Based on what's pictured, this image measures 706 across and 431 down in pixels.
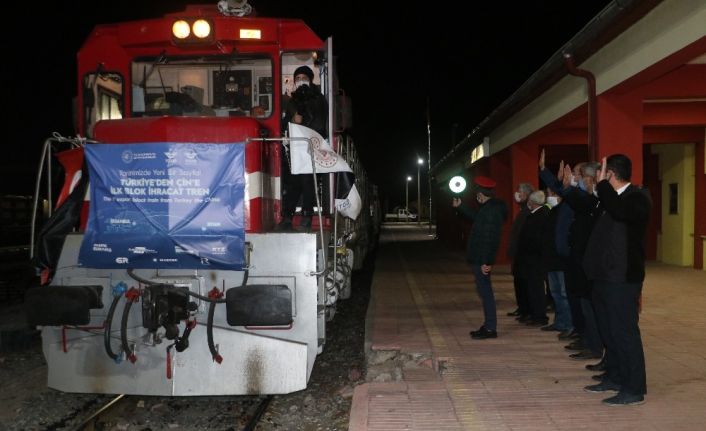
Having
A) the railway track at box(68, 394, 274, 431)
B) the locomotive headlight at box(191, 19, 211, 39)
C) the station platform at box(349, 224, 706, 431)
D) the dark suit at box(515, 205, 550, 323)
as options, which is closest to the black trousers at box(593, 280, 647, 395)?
the station platform at box(349, 224, 706, 431)

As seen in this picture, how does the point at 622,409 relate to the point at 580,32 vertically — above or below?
below

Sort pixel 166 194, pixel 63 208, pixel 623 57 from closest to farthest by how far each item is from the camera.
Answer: pixel 166 194
pixel 63 208
pixel 623 57

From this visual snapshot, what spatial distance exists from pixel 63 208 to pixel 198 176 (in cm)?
137

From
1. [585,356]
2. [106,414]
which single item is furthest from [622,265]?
[106,414]

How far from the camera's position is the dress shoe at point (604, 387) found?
5.30 metres

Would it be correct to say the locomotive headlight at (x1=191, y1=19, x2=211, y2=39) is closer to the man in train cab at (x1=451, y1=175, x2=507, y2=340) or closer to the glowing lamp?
the glowing lamp

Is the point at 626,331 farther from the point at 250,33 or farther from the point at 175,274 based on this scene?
the point at 250,33

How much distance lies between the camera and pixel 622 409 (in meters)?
4.89

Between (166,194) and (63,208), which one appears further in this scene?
(63,208)

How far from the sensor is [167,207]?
5242mm

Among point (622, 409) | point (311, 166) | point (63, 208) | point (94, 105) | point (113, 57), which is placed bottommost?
point (622, 409)

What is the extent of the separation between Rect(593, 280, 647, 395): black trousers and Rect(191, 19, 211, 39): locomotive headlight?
14.3ft

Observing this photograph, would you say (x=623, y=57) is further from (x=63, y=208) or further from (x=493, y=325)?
(x=63, y=208)

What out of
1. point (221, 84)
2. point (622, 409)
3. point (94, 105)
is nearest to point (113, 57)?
point (94, 105)
